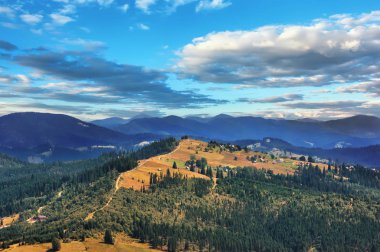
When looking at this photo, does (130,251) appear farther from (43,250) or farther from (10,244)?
(10,244)

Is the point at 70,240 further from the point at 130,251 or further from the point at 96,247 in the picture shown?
the point at 130,251

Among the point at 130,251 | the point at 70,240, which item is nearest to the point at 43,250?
the point at 70,240

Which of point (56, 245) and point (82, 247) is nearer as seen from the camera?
point (56, 245)

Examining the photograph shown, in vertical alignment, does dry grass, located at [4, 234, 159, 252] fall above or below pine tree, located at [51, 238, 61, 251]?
below

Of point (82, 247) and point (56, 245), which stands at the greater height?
point (56, 245)

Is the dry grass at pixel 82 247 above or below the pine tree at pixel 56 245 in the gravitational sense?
below

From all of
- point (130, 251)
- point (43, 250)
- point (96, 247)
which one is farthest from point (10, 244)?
point (130, 251)

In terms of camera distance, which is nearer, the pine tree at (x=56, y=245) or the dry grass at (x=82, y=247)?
the pine tree at (x=56, y=245)

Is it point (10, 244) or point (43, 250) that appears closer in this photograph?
point (43, 250)

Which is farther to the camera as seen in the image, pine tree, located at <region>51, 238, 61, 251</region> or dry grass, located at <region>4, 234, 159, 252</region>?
dry grass, located at <region>4, 234, 159, 252</region>
